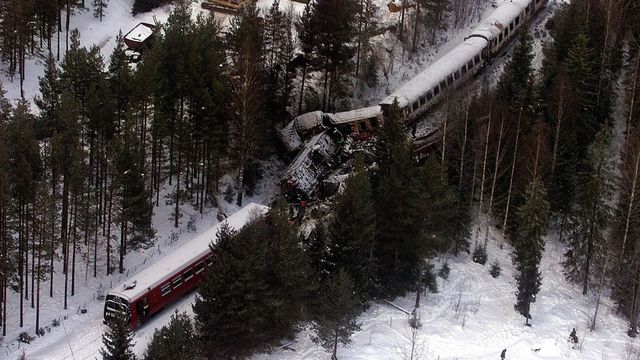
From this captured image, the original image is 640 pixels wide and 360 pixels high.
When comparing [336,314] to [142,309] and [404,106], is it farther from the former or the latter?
[404,106]

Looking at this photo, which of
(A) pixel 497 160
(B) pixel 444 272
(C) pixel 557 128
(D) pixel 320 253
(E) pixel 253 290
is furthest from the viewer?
(C) pixel 557 128

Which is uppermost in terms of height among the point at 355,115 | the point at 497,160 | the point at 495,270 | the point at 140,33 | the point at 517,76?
the point at 517,76

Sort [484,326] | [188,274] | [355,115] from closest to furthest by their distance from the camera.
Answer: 1. [484,326]
2. [188,274]
3. [355,115]

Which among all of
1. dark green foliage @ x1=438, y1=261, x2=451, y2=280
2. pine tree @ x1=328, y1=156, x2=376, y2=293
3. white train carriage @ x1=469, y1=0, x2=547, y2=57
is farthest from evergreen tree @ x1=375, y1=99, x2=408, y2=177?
white train carriage @ x1=469, y1=0, x2=547, y2=57

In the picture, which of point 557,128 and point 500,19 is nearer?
point 557,128

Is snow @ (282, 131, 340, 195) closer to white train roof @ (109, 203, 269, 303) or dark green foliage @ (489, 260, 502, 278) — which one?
white train roof @ (109, 203, 269, 303)

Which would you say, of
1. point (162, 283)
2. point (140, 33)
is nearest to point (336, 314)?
point (162, 283)

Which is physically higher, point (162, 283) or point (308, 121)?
point (308, 121)
